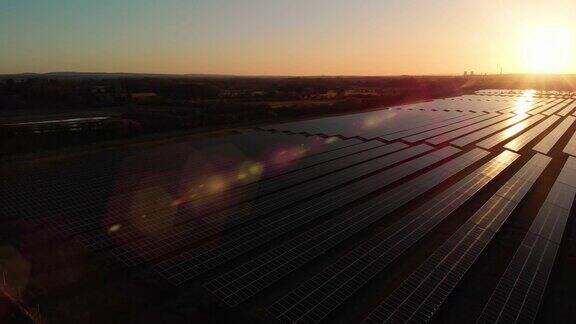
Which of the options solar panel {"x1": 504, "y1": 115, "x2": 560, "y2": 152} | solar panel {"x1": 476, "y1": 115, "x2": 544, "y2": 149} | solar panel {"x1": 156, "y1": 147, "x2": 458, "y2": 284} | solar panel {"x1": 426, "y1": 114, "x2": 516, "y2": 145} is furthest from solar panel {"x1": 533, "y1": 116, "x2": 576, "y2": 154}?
solar panel {"x1": 156, "y1": 147, "x2": 458, "y2": 284}

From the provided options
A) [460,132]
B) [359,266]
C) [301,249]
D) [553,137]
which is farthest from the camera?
[460,132]

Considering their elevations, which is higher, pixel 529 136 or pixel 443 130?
pixel 443 130

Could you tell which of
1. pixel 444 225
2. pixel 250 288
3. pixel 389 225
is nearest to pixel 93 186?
pixel 250 288

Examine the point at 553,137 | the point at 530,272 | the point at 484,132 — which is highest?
the point at 484,132

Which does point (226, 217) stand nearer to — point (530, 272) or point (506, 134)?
point (530, 272)

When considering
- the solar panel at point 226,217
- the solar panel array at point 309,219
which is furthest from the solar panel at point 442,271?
the solar panel at point 226,217

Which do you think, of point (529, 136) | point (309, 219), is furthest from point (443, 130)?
point (309, 219)

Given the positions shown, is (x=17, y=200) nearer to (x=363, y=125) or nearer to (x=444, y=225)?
(x=444, y=225)

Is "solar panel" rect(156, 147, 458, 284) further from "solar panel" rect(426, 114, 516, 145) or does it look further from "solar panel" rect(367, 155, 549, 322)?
"solar panel" rect(426, 114, 516, 145)
